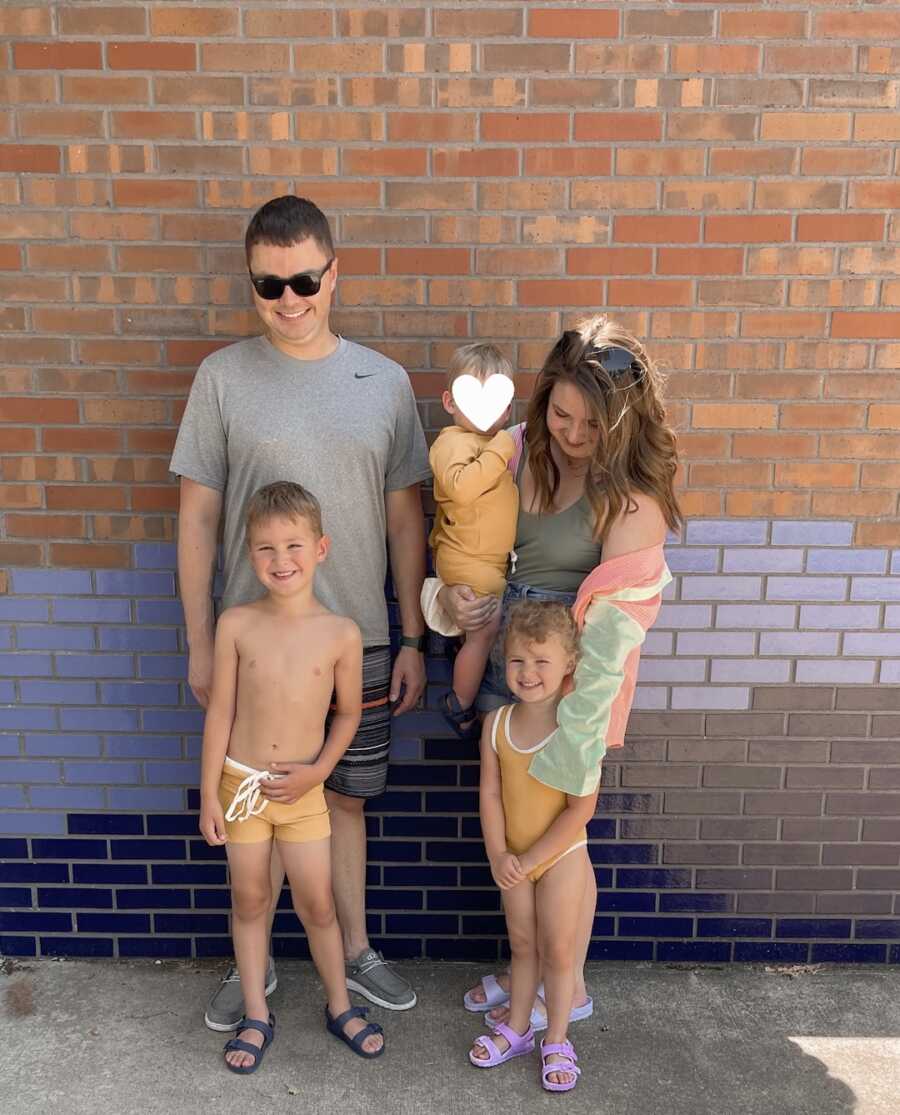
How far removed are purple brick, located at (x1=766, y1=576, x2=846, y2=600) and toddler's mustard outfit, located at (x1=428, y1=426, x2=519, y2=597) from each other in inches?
35.7

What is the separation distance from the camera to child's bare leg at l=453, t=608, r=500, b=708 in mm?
2918

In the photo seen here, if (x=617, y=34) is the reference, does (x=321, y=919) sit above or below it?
below

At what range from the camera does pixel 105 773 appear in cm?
339

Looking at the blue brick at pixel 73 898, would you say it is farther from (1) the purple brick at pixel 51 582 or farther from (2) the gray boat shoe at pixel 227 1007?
(1) the purple brick at pixel 51 582

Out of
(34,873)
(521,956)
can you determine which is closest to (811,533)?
(521,956)

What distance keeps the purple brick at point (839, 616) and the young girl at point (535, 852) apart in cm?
93

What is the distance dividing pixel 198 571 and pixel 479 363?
96 centimetres

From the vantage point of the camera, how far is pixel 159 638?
10.9 feet

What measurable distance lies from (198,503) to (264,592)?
302 mm

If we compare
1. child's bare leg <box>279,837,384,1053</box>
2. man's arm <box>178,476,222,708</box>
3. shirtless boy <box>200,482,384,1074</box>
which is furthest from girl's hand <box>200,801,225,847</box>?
man's arm <box>178,476,222,708</box>

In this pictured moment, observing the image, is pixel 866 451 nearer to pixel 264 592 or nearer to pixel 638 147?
pixel 638 147

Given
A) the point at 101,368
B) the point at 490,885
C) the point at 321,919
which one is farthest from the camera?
the point at 490,885

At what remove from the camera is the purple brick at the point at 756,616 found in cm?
329

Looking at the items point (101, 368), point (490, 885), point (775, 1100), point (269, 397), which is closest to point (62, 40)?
point (101, 368)
